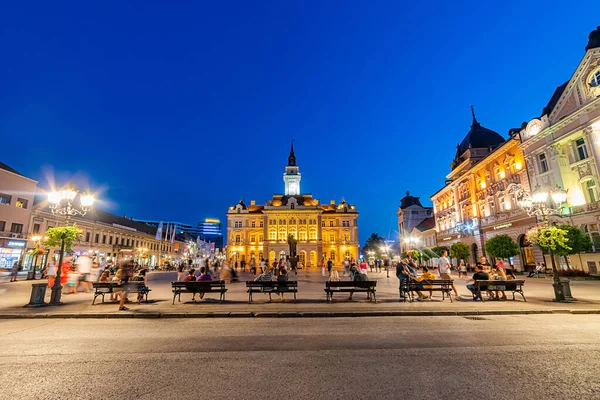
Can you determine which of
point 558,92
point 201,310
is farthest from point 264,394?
point 558,92

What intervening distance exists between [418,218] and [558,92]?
45511 mm

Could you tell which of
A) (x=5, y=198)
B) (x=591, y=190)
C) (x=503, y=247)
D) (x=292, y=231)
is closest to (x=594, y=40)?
(x=591, y=190)

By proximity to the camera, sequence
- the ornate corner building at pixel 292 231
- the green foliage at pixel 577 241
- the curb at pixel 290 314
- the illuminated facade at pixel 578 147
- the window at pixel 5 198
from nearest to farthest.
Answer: the curb at pixel 290 314 < the green foliage at pixel 577 241 < the illuminated facade at pixel 578 147 < the window at pixel 5 198 < the ornate corner building at pixel 292 231

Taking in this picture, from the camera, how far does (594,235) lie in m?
22.0

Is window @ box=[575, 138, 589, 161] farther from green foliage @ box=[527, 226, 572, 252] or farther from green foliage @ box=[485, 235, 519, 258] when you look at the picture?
green foliage @ box=[527, 226, 572, 252]

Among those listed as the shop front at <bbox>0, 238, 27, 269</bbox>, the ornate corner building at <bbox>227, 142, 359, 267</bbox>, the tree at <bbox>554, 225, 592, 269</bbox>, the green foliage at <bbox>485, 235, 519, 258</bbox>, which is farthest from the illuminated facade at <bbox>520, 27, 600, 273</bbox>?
the shop front at <bbox>0, 238, 27, 269</bbox>

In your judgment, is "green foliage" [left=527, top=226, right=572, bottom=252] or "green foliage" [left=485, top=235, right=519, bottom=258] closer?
"green foliage" [left=527, top=226, right=572, bottom=252]

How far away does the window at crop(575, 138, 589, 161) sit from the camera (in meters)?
23.7

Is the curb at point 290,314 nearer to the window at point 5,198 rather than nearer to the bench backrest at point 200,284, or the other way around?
the bench backrest at point 200,284

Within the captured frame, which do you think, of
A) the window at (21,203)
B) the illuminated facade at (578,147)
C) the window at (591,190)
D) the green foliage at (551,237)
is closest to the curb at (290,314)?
the green foliage at (551,237)

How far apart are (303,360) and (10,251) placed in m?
41.8

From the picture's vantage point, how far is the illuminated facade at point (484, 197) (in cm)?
2939

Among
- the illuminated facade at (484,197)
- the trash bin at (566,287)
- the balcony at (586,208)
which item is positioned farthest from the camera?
the illuminated facade at (484,197)

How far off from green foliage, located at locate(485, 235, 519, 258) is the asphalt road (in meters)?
21.4
